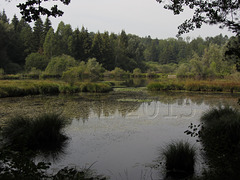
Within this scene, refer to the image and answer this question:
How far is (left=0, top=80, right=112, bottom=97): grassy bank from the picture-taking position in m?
15.4

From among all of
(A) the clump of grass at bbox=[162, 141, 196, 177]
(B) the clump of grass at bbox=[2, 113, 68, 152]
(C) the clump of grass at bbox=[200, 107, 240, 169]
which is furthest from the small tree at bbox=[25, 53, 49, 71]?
(A) the clump of grass at bbox=[162, 141, 196, 177]

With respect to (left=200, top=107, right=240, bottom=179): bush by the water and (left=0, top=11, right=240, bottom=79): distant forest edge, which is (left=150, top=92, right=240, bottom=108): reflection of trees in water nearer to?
(left=200, top=107, right=240, bottom=179): bush by the water

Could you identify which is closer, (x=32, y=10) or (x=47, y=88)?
(x=32, y=10)

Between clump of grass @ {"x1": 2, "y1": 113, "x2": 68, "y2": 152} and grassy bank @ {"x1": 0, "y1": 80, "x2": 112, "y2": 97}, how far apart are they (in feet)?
29.9

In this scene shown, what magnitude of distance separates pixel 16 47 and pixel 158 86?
3525cm

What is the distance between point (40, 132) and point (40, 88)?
11736mm

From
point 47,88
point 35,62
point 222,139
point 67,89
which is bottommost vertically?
point 222,139

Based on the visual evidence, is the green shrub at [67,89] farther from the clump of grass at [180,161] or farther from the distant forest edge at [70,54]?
the distant forest edge at [70,54]

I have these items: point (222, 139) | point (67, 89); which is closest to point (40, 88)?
point (67, 89)

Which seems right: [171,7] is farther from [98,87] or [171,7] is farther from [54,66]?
[54,66]

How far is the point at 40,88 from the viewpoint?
57.3 feet

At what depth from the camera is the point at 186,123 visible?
9008 millimetres

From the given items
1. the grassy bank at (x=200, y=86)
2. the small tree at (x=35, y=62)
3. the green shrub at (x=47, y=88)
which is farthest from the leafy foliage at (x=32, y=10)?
the small tree at (x=35, y=62)

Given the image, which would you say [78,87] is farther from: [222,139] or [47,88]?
[222,139]
